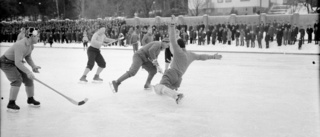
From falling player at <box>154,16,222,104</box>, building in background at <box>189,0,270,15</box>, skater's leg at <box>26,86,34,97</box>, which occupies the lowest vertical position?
skater's leg at <box>26,86,34,97</box>

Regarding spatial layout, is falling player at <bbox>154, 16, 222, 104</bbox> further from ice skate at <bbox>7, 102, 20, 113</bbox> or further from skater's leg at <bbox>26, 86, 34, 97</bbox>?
ice skate at <bbox>7, 102, 20, 113</bbox>

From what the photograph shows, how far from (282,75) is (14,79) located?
7.82m

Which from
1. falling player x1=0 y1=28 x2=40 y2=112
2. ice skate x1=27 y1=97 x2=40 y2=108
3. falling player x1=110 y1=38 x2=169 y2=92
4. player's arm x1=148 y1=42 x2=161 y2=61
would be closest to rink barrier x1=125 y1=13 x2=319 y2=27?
Result: falling player x1=110 y1=38 x2=169 y2=92

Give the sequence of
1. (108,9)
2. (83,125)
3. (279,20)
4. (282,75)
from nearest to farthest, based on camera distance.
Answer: (83,125) < (282,75) < (279,20) < (108,9)

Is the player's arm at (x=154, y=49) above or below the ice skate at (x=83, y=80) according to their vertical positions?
above

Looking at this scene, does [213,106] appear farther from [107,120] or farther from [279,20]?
[279,20]

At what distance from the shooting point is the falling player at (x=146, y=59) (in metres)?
7.46

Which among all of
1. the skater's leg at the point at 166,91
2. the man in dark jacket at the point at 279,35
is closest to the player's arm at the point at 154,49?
the skater's leg at the point at 166,91

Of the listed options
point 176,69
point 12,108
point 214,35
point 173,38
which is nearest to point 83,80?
point 12,108

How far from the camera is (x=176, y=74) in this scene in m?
6.23

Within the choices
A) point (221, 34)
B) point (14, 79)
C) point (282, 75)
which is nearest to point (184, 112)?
point (14, 79)

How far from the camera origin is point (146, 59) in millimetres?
7797

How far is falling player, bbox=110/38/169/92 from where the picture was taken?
746cm

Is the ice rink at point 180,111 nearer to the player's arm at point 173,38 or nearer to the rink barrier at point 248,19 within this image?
the player's arm at point 173,38
